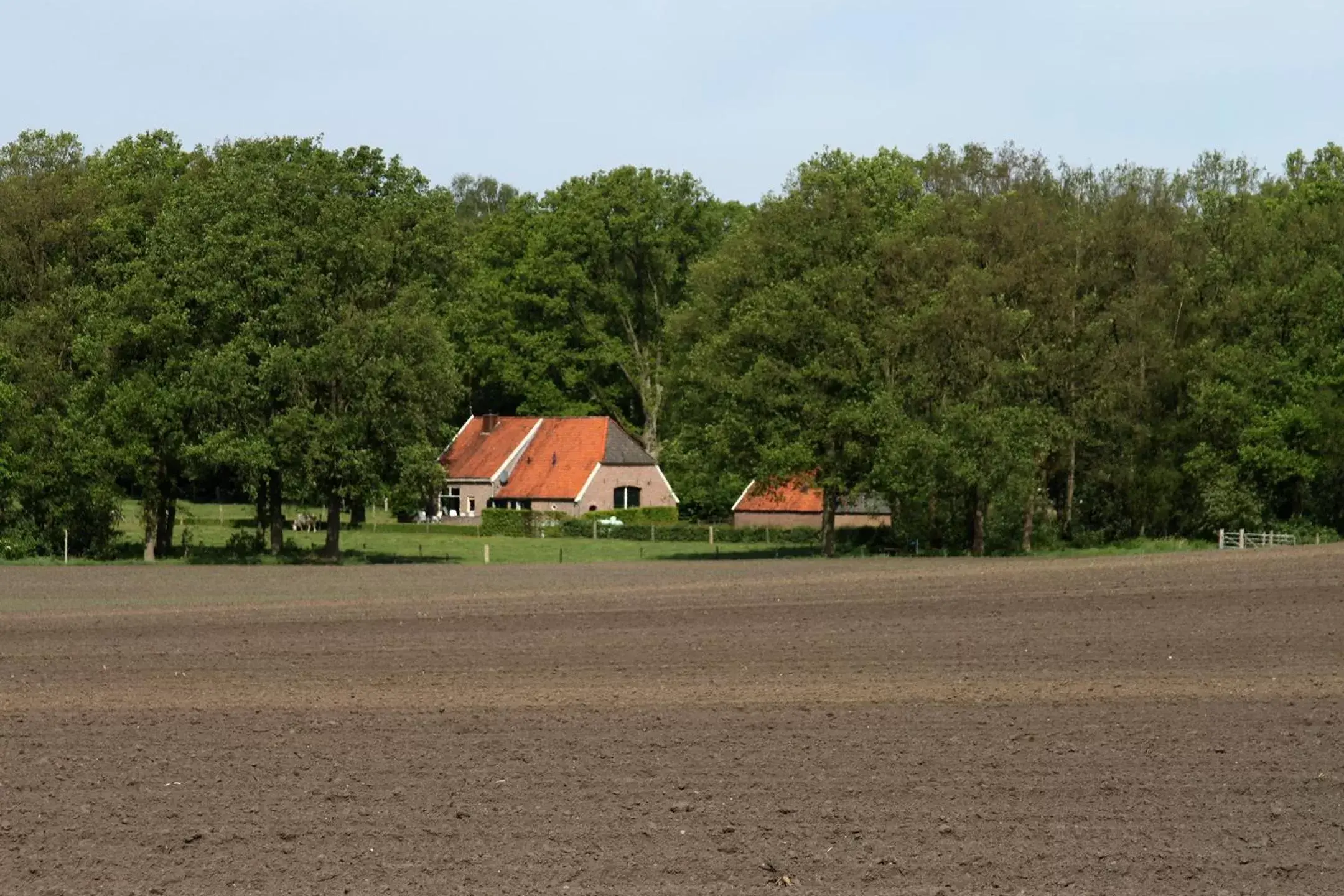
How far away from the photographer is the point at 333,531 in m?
65.4

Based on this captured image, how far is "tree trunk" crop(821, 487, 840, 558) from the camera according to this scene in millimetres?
67938

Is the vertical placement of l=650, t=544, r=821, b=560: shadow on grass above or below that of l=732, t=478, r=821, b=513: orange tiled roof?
below

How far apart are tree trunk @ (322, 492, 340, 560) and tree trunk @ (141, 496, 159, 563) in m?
6.21

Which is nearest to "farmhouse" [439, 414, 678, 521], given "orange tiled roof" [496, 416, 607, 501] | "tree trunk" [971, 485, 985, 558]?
"orange tiled roof" [496, 416, 607, 501]

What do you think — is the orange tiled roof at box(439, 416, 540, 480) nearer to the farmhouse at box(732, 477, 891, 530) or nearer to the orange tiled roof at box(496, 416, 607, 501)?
the orange tiled roof at box(496, 416, 607, 501)

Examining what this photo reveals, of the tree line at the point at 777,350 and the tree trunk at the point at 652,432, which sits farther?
the tree trunk at the point at 652,432

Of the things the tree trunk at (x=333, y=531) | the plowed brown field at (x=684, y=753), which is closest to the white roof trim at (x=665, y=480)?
the tree trunk at (x=333, y=531)

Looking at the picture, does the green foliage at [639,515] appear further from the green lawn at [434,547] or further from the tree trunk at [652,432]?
the tree trunk at [652,432]

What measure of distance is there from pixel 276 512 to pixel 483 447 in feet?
136

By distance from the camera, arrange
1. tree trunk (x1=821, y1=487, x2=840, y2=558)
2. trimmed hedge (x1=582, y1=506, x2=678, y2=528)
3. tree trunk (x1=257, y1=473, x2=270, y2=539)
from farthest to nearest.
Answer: trimmed hedge (x1=582, y1=506, x2=678, y2=528), tree trunk (x1=821, y1=487, x2=840, y2=558), tree trunk (x1=257, y1=473, x2=270, y2=539)

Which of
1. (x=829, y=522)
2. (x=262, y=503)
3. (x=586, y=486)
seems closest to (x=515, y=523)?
(x=586, y=486)

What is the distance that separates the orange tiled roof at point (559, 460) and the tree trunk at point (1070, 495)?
32.1 meters

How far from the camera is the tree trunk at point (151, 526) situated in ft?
213

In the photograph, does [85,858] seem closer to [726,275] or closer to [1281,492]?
[726,275]
